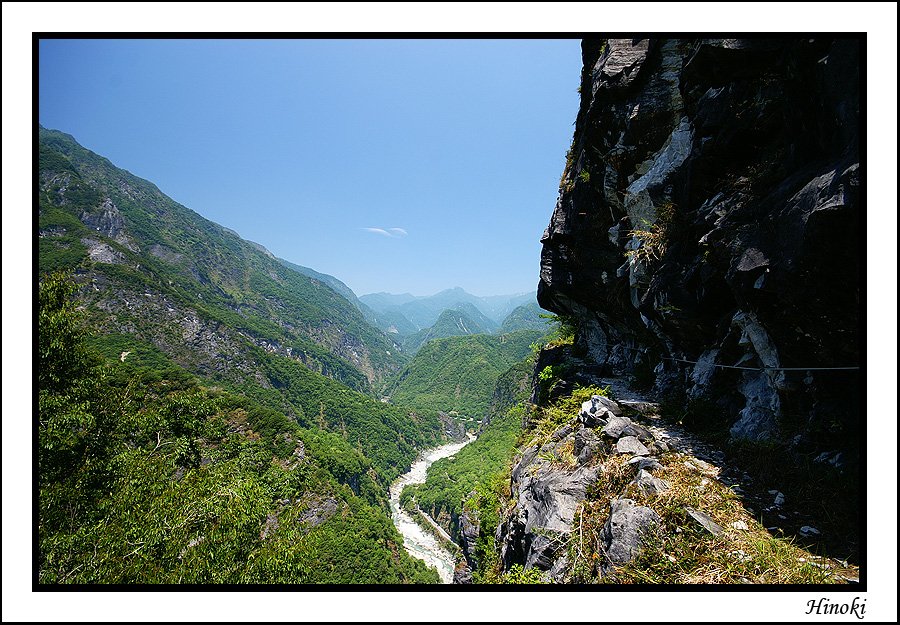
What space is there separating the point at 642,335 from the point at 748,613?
7673 millimetres

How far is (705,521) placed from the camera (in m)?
3.55

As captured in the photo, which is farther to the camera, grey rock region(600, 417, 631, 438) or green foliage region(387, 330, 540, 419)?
green foliage region(387, 330, 540, 419)

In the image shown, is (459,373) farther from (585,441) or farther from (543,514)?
(543,514)

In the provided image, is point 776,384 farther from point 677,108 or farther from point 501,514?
point 501,514

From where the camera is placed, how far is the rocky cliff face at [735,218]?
374cm

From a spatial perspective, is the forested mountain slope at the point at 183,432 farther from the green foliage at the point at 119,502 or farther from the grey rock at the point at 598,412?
the grey rock at the point at 598,412

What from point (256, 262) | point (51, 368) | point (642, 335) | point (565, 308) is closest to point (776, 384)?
point (642, 335)

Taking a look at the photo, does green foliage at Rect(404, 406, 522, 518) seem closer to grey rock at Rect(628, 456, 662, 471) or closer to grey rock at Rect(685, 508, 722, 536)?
grey rock at Rect(628, 456, 662, 471)

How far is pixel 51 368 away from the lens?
21.2 ft

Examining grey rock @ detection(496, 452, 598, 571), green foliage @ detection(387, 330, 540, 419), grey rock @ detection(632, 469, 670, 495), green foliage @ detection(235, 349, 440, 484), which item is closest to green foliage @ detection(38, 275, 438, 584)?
grey rock @ detection(496, 452, 598, 571)

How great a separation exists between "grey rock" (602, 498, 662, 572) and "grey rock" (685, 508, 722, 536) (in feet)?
1.17

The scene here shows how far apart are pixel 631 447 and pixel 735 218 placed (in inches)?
169

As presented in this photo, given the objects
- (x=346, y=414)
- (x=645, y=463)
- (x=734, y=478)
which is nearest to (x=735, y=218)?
(x=734, y=478)

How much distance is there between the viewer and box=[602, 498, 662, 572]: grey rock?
3592 mm
